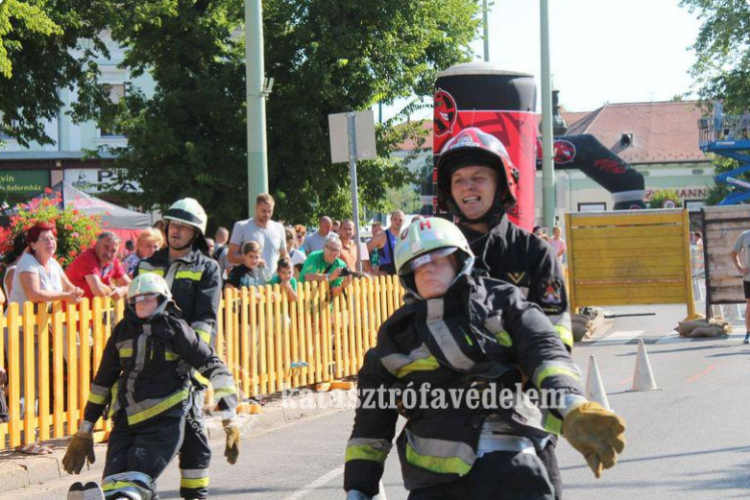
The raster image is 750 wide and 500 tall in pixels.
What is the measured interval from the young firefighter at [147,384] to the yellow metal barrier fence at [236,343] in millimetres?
3129

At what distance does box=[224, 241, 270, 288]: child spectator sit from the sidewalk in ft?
4.14

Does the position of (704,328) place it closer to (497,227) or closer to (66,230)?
(66,230)

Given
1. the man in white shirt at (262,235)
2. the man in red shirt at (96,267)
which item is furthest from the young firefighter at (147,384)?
the man in white shirt at (262,235)

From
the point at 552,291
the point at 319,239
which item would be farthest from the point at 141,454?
the point at 319,239

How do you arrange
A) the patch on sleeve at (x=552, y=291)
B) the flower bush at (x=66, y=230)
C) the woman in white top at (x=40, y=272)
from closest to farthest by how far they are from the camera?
the patch on sleeve at (x=552, y=291) < the woman in white top at (x=40, y=272) < the flower bush at (x=66, y=230)

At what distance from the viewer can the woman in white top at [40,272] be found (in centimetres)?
943

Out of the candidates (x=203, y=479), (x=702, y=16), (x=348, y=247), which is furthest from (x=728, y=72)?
(x=203, y=479)

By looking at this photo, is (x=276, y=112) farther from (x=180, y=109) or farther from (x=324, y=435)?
(x=324, y=435)

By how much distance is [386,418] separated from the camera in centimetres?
367

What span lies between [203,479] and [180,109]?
1914 centimetres

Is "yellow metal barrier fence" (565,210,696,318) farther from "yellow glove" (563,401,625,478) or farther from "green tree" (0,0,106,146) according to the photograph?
"yellow glove" (563,401,625,478)

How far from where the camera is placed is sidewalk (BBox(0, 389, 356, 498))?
27.2 feet

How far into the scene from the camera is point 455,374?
11.6ft

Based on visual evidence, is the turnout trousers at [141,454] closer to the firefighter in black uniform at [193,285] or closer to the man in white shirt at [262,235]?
the firefighter in black uniform at [193,285]
